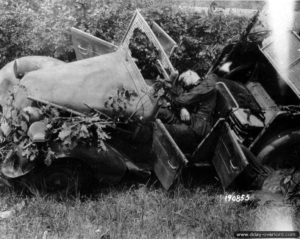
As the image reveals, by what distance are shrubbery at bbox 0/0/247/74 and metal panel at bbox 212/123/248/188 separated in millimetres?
2673

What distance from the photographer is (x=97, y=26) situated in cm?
682

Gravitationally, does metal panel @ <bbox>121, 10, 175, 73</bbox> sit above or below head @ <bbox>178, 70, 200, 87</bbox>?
above

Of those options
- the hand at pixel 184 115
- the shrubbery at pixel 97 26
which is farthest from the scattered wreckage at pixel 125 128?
the shrubbery at pixel 97 26

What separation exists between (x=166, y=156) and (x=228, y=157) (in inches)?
26.1

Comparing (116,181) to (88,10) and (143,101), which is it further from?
(88,10)

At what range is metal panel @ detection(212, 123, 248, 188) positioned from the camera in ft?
14.1

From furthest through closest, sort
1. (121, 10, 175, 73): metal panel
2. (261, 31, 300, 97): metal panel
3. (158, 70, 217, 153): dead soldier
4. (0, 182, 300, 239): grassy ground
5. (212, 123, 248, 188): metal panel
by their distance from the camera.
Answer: (261, 31, 300, 97): metal panel < (158, 70, 217, 153): dead soldier < (121, 10, 175, 73): metal panel < (212, 123, 248, 188): metal panel < (0, 182, 300, 239): grassy ground

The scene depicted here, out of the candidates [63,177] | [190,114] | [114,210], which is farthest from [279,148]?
[63,177]

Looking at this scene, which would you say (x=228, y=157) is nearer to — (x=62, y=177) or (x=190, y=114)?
(x=190, y=114)

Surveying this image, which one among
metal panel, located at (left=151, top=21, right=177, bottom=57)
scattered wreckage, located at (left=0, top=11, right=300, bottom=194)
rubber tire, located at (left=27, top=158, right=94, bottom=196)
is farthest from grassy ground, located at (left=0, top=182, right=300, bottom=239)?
metal panel, located at (left=151, top=21, right=177, bottom=57)

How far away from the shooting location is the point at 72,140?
4160 millimetres

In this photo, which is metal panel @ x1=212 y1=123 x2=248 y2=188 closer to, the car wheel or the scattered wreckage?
the scattered wreckage

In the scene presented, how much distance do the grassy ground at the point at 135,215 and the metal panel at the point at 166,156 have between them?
1.04 ft

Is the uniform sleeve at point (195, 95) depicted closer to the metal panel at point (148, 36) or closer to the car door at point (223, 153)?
the metal panel at point (148, 36)
